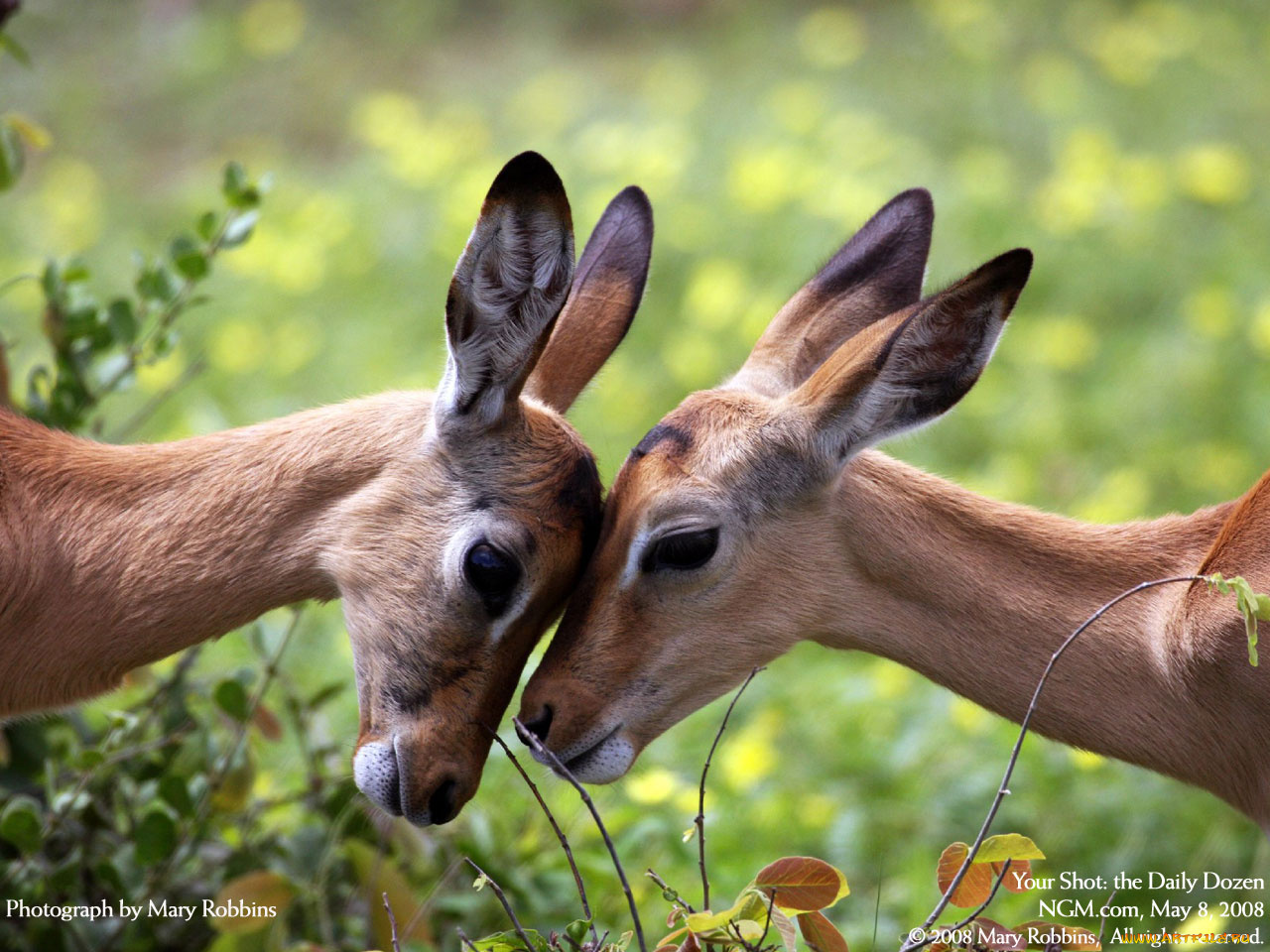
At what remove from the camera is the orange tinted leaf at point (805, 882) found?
227cm

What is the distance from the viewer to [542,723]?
300cm

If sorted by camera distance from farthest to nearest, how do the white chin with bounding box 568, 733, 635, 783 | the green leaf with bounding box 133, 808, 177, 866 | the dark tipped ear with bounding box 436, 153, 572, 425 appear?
the green leaf with bounding box 133, 808, 177, 866, the white chin with bounding box 568, 733, 635, 783, the dark tipped ear with bounding box 436, 153, 572, 425

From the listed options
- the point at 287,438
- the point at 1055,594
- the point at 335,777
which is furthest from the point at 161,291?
the point at 1055,594

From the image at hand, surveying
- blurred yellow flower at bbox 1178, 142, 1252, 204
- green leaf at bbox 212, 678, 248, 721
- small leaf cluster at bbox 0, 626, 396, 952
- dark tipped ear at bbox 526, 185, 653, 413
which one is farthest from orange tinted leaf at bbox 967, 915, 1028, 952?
blurred yellow flower at bbox 1178, 142, 1252, 204

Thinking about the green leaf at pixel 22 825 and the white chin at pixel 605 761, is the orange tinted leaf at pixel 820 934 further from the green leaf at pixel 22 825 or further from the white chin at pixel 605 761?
the green leaf at pixel 22 825

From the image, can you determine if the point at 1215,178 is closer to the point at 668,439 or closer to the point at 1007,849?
the point at 668,439

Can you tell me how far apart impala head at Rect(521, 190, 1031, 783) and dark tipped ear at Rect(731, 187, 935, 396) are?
0.37m

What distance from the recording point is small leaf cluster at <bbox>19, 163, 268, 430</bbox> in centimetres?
363

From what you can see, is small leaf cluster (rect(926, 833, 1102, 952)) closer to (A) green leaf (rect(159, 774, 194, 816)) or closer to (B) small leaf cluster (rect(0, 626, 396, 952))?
(B) small leaf cluster (rect(0, 626, 396, 952))

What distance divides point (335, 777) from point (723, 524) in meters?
1.49

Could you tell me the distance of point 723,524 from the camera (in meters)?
3.07

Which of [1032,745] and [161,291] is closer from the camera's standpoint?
[161,291]

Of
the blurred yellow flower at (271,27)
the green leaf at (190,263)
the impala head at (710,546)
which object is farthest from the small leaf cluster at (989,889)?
the blurred yellow flower at (271,27)

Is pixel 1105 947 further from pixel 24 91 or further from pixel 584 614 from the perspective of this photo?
pixel 24 91
